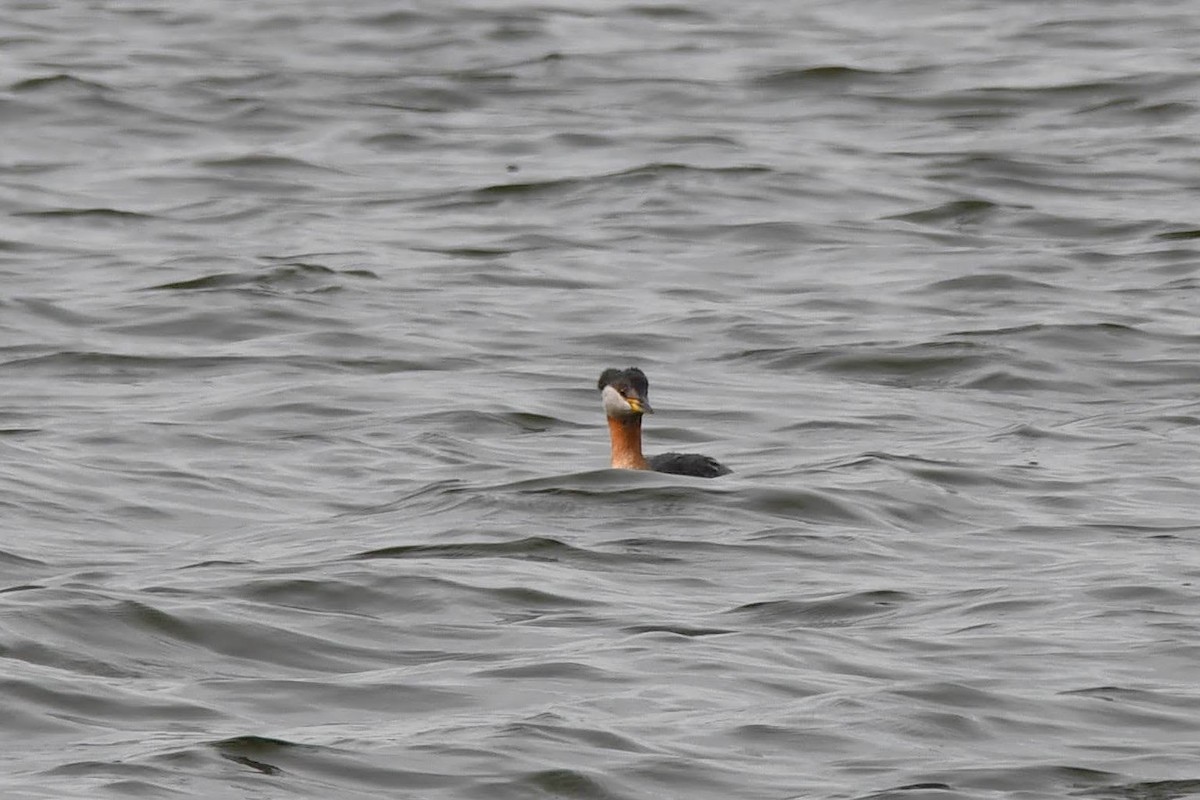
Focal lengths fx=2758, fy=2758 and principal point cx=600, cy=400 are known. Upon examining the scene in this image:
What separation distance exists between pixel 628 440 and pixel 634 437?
0.16 ft

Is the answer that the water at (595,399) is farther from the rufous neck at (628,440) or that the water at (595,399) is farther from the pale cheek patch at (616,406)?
the pale cheek patch at (616,406)

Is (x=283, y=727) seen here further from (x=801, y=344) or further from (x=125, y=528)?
(x=801, y=344)

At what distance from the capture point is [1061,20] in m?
28.2

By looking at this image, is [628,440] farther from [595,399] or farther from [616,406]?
[595,399]

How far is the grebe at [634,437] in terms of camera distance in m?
12.7

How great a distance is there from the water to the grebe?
8.8 inches

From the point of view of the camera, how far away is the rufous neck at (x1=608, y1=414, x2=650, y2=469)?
12.8 metres

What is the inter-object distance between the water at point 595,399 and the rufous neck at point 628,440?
0.29m

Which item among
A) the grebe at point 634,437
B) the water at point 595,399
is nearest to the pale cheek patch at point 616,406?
the grebe at point 634,437

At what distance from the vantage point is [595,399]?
15.2 m

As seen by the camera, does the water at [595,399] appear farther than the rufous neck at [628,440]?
No

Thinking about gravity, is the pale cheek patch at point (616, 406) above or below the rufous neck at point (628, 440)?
above

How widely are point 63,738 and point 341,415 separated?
6038 mm

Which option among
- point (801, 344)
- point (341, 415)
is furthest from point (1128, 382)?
point (341, 415)
